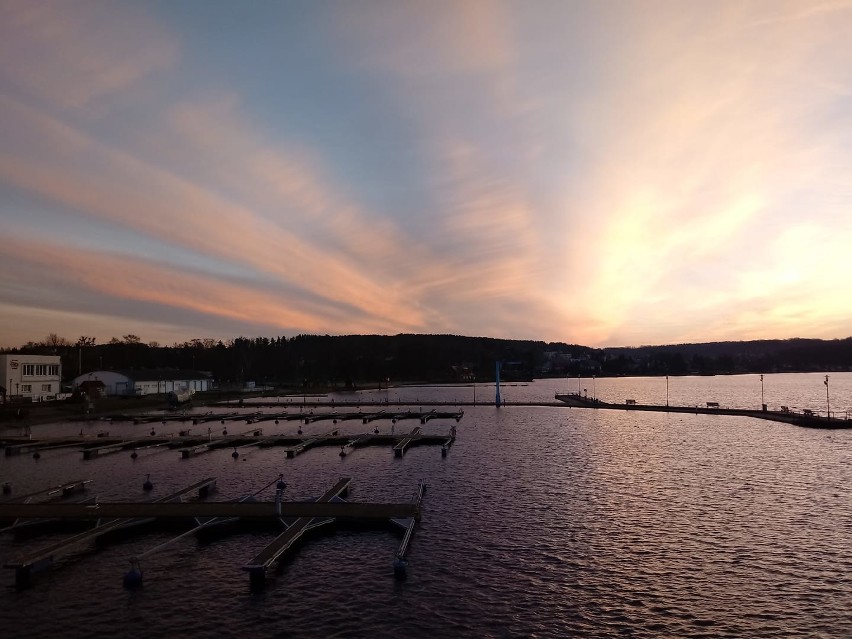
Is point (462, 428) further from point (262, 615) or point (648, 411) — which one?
point (262, 615)

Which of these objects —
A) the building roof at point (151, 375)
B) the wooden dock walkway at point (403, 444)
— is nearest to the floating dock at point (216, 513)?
the wooden dock walkway at point (403, 444)

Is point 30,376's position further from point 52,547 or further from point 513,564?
point 513,564

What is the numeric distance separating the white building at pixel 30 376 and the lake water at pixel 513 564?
227 feet

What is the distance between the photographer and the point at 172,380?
164 metres

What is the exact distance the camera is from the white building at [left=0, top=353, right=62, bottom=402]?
A: 112m

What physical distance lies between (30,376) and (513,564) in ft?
418

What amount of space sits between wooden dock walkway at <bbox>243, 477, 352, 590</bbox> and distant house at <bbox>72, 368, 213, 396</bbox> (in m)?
131

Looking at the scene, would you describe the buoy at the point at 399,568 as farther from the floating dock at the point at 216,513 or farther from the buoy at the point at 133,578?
the buoy at the point at 133,578

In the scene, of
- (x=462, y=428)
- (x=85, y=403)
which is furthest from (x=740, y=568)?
(x=85, y=403)

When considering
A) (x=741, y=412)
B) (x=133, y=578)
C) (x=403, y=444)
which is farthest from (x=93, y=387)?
(x=741, y=412)

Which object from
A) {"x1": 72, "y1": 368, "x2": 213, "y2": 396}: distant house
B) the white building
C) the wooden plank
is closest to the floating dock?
the wooden plank

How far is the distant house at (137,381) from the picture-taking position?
151 meters

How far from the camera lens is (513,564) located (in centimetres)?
2952

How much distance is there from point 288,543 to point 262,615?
6613 millimetres
